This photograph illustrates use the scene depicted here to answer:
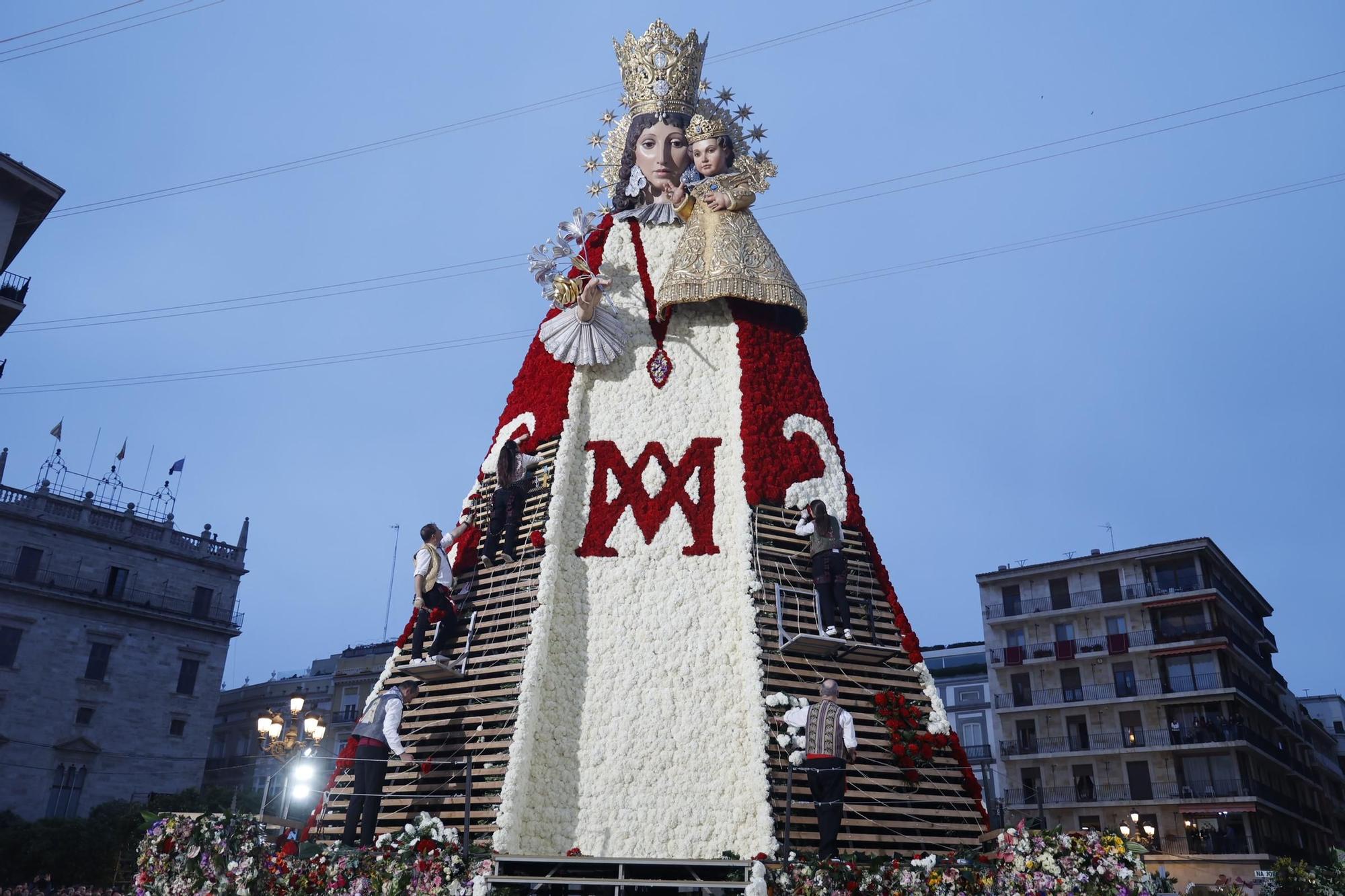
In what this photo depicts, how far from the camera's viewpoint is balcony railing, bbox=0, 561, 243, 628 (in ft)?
133

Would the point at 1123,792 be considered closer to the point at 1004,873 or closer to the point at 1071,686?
the point at 1071,686

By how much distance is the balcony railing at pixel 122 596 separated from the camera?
4066 cm

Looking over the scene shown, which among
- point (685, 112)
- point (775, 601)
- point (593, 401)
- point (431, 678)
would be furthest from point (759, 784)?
point (685, 112)

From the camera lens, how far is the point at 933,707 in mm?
15461

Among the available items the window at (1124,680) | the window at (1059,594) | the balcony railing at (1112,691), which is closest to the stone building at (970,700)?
the balcony railing at (1112,691)

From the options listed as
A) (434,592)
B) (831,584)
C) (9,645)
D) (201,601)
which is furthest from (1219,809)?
(9,645)

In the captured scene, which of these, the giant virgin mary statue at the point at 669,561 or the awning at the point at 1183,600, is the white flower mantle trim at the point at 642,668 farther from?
the awning at the point at 1183,600

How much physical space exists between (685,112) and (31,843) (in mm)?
30546

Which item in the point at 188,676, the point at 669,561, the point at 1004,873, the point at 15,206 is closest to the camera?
the point at 1004,873

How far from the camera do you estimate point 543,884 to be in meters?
11.4

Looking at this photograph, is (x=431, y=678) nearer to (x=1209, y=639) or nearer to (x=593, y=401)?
(x=593, y=401)

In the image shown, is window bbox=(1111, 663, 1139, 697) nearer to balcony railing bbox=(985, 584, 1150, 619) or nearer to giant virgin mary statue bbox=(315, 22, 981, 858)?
balcony railing bbox=(985, 584, 1150, 619)

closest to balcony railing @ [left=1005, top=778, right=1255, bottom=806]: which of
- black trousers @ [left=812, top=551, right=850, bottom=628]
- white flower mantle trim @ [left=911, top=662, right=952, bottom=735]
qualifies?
white flower mantle trim @ [left=911, top=662, right=952, bottom=735]

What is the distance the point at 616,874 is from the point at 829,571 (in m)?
5.25
